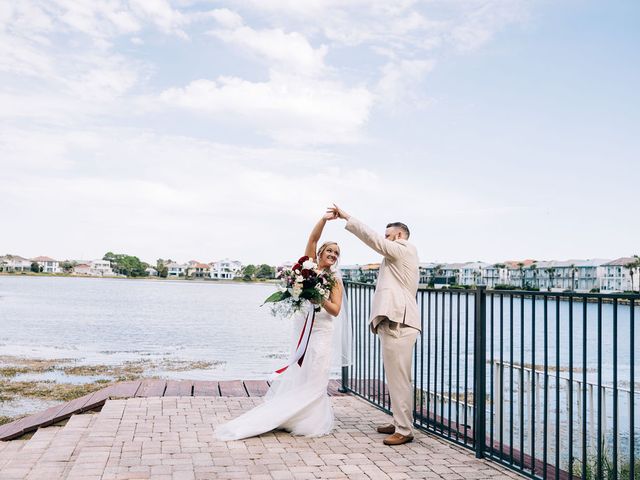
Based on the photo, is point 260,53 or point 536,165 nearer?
point 260,53

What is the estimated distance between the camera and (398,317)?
595 cm

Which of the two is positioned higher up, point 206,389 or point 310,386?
point 310,386

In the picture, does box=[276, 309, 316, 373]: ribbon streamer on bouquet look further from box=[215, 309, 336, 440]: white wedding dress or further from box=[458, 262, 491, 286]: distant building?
box=[458, 262, 491, 286]: distant building

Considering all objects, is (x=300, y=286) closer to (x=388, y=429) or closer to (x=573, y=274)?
(x=388, y=429)

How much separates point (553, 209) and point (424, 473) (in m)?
61.8

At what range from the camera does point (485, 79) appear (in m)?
28.4

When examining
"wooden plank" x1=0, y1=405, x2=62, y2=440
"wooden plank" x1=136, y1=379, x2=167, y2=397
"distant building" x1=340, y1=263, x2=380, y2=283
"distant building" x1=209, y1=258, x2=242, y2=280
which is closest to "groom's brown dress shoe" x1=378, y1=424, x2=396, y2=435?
"distant building" x1=340, y1=263, x2=380, y2=283

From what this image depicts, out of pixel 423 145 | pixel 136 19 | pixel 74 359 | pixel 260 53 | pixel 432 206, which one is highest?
pixel 136 19

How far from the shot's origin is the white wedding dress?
6332mm

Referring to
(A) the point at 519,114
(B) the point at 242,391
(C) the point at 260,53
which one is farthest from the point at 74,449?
(A) the point at 519,114

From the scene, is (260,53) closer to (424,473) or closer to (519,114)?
Result: (519,114)

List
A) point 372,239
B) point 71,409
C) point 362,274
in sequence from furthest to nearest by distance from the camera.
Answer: point 362,274 → point 71,409 → point 372,239

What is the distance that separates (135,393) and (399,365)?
3857 mm

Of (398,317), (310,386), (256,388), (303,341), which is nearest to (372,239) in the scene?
(398,317)
